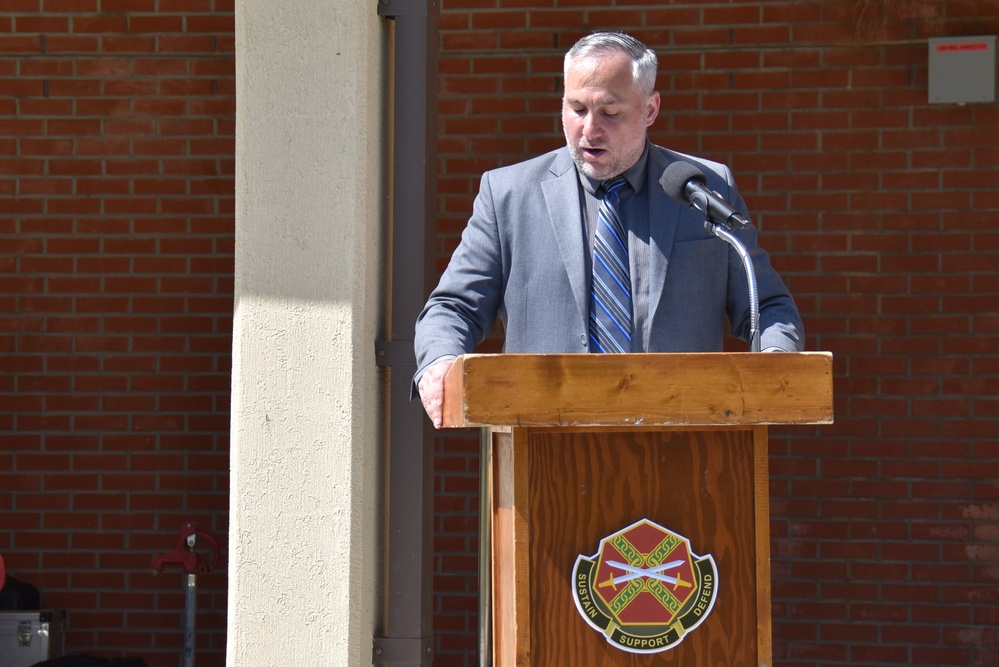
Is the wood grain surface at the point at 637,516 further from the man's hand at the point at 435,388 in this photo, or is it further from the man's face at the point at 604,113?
the man's face at the point at 604,113

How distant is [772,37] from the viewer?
5020 millimetres

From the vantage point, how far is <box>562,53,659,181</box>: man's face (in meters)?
2.61

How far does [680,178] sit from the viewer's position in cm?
239

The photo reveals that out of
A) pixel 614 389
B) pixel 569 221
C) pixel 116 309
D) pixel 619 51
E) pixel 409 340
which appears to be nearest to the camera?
pixel 614 389

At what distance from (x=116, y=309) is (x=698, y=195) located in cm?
339

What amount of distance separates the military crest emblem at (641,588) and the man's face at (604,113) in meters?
0.88

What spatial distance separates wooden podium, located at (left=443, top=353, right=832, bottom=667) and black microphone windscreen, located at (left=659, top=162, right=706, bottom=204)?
442 mm

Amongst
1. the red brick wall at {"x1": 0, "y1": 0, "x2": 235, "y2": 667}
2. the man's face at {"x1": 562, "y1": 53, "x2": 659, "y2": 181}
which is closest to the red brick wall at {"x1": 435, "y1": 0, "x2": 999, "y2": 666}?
the red brick wall at {"x1": 0, "y1": 0, "x2": 235, "y2": 667}

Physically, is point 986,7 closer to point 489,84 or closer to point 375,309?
point 489,84

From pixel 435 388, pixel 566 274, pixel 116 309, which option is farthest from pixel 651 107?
pixel 116 309

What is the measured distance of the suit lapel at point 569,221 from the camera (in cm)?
266

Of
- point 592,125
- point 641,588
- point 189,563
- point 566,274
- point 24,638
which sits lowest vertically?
point 24,638

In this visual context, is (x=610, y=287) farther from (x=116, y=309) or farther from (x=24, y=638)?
(x=24, y=638)

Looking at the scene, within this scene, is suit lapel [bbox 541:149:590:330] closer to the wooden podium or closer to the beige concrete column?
the wooden podium
